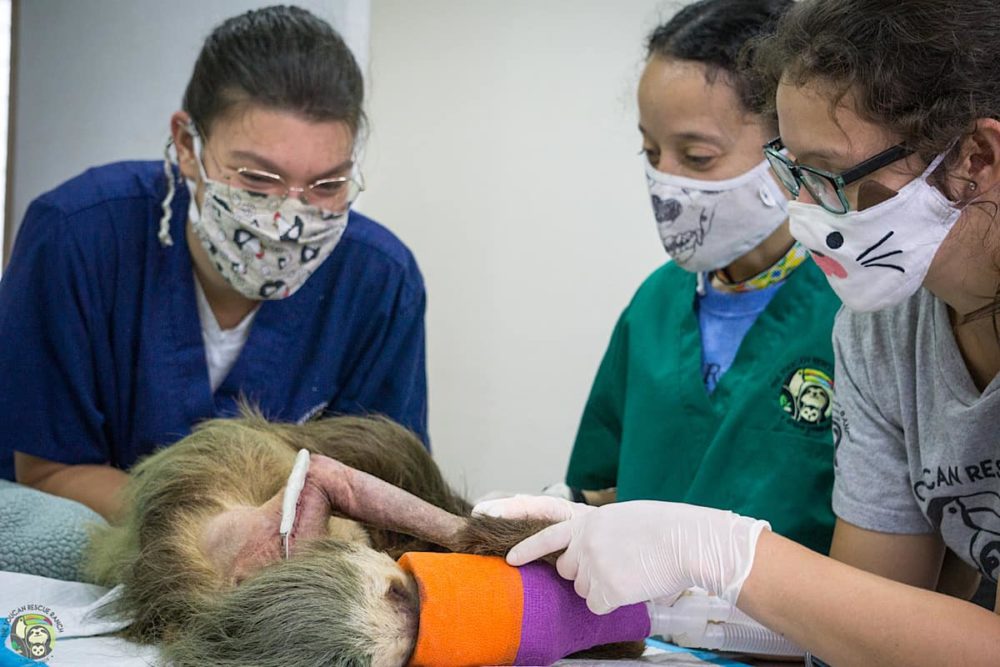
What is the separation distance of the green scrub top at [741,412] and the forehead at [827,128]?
0.51 metres

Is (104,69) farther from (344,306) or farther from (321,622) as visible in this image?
(321,622)

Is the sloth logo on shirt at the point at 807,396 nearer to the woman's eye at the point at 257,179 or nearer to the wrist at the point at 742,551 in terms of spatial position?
the wrist at the point at 742,551

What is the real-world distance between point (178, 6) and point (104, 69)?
210 mm

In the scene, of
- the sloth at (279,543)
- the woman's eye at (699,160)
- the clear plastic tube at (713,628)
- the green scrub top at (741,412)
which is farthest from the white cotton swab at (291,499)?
the woman's eye at (699,160)

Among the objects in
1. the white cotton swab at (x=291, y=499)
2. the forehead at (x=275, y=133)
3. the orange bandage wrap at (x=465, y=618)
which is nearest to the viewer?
the orange bandage wrap at (x=465, y=618)

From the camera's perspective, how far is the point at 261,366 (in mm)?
1880

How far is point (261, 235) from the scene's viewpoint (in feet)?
5.57

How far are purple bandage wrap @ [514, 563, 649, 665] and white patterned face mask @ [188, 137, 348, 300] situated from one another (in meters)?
0.79

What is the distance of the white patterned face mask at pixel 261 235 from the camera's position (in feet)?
5.54

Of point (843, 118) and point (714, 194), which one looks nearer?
point (843, 118)

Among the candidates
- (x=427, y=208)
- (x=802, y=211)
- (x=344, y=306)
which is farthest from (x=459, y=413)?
(x=802, y=211)

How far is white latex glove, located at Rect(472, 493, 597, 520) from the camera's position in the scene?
1274mm

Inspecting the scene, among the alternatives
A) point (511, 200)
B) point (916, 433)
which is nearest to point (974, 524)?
point (916, 433)

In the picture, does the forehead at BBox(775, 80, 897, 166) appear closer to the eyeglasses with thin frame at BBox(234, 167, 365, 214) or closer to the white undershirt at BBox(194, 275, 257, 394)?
the eyeglasses with thin frame at BBox(234, 167, 365, 214)
